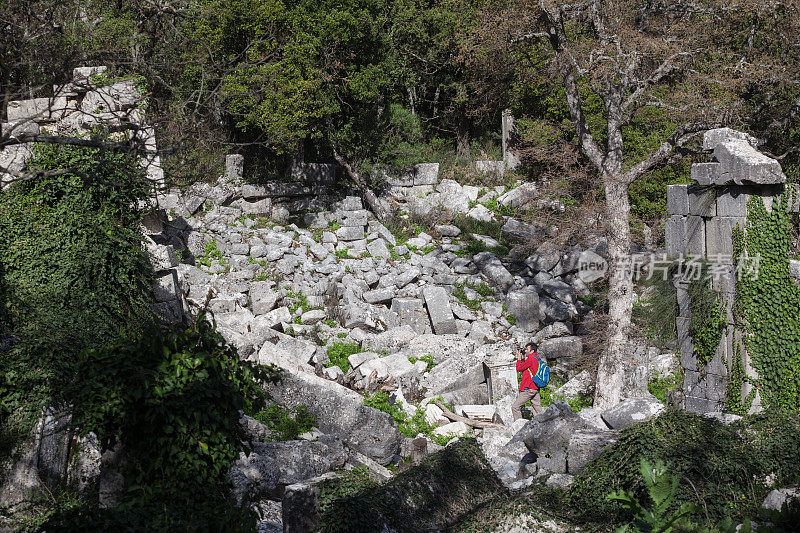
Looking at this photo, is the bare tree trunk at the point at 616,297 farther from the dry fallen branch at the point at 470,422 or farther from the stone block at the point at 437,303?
the stone block at the point at 437,303

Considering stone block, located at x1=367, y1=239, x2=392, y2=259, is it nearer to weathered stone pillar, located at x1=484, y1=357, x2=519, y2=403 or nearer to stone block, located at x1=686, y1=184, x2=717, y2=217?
weathered stone pillar, located at x1=484, y1=357, x2=519, y2=403

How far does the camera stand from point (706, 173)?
27.3ft

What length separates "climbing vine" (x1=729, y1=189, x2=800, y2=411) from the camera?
8.04m

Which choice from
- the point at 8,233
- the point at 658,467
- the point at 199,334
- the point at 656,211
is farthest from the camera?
the point at 656,211

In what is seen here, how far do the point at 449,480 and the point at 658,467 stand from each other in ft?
6.41

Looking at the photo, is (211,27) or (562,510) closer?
(562,510)

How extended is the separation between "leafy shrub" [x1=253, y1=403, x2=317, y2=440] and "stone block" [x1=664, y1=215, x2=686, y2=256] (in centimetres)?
564

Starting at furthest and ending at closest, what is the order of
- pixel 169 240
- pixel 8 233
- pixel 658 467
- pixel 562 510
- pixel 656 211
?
pixel 656 211 < pixel 169 240 < pixel 8 233 < pixel 562 510 < pixel 658 467

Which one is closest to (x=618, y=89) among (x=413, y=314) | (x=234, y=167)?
(x=413, y=314)

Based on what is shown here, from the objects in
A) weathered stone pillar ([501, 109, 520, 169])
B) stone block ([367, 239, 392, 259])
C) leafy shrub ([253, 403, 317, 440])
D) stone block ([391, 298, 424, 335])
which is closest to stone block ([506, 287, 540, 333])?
stone block ([391, 298, 424, 335])

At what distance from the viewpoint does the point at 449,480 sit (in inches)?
242

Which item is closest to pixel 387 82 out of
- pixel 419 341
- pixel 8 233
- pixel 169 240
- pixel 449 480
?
pixel 169 240

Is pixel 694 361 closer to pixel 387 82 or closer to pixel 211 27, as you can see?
pixel 387 82

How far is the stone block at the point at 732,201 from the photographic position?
819cm
